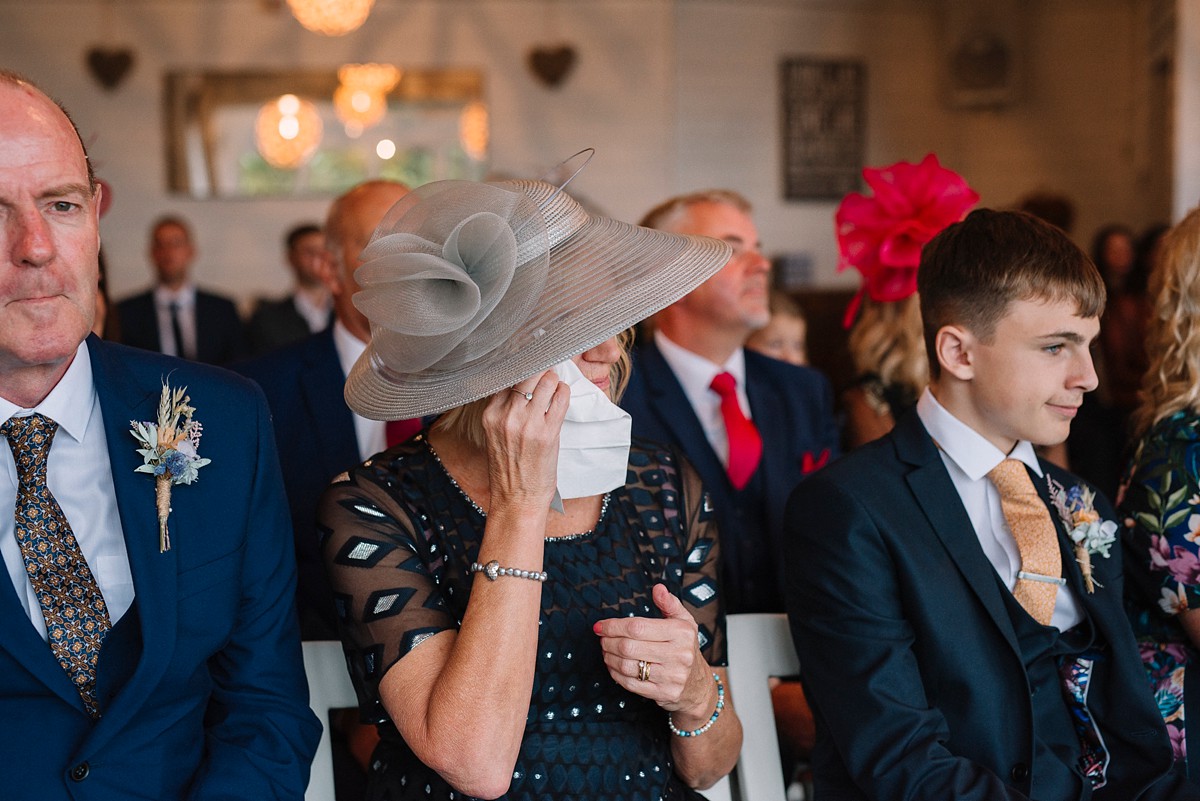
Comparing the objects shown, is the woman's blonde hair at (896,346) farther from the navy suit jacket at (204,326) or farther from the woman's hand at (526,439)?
the navy suit jacket at (204,326)

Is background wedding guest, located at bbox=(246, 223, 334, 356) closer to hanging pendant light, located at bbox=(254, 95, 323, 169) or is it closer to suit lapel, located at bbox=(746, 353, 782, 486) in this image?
hanging pendant light, located at bbox=(254, 95, 323, 169)

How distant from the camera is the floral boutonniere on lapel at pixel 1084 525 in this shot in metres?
2.22

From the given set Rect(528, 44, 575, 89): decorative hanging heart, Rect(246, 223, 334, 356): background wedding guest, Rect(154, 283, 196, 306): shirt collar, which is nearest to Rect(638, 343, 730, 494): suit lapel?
Rect(246, 223, 334, 356): background wedding guest

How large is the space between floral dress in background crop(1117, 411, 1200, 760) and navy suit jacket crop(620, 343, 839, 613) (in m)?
0.88

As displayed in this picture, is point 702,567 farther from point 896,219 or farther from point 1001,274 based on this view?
point 896,219

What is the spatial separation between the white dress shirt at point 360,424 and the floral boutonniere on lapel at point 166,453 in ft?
3.59

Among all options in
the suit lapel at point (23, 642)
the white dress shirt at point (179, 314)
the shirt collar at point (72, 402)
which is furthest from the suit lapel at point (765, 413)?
the white dress shirt at point (179, 314)

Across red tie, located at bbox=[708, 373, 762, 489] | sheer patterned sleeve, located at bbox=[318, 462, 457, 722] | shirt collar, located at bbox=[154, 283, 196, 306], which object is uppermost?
sheer patterned sleeve, located at bbox=[318, 462, 457, 722]

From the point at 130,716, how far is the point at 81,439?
41 centimetres

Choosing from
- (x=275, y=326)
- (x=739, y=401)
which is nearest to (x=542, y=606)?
(x=739, y=401)

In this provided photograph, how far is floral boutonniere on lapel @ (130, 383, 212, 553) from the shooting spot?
5.99 ft

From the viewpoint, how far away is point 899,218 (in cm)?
297

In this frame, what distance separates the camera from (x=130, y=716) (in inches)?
68.6

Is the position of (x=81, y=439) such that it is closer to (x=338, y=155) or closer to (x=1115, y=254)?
(x=1115, y=254)
